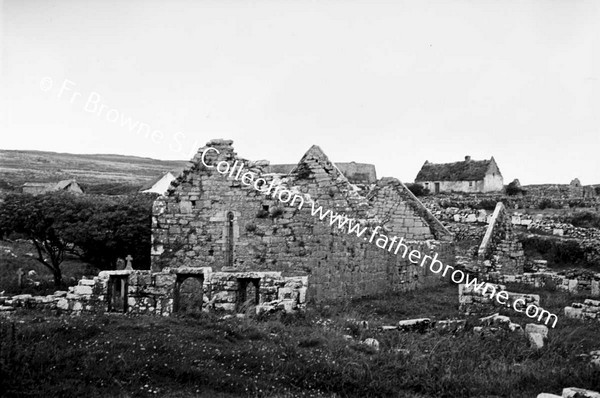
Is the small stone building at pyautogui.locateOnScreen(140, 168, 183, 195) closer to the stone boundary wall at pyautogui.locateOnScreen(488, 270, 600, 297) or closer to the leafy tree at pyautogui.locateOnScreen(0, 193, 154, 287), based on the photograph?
the leafy tree at pyautogui.locateOnScreen(0, 193, 154, 287)

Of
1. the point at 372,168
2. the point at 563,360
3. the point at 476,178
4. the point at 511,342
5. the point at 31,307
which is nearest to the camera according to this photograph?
the point at 563,360

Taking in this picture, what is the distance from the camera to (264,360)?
8633 mm

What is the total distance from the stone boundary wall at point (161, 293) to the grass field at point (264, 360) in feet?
3.14

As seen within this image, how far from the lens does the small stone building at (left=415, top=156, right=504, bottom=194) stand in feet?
214

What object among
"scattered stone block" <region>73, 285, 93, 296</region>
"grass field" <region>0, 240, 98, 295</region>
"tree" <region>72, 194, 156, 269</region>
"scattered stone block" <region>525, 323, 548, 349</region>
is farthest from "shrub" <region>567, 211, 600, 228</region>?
"scattered stone block" <region>73, 285, 93, 296</region>

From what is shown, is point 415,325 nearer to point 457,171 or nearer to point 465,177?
point 465,177

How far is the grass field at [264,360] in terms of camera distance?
24.6 feet

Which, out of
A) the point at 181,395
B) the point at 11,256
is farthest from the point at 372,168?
the point at 181,395

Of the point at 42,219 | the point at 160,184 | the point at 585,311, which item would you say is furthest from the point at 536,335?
the point at 160,184

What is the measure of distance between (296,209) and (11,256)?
2759 cm

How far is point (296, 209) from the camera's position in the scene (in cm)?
1526

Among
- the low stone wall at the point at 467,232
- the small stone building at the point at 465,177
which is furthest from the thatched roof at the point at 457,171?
the low stone wall at the point at 467,232

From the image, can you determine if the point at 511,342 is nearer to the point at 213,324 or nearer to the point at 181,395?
the point at 213,324

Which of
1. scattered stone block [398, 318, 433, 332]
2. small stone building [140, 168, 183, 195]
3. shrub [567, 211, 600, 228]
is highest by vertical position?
small stone building [140, 168, 183, 195]
